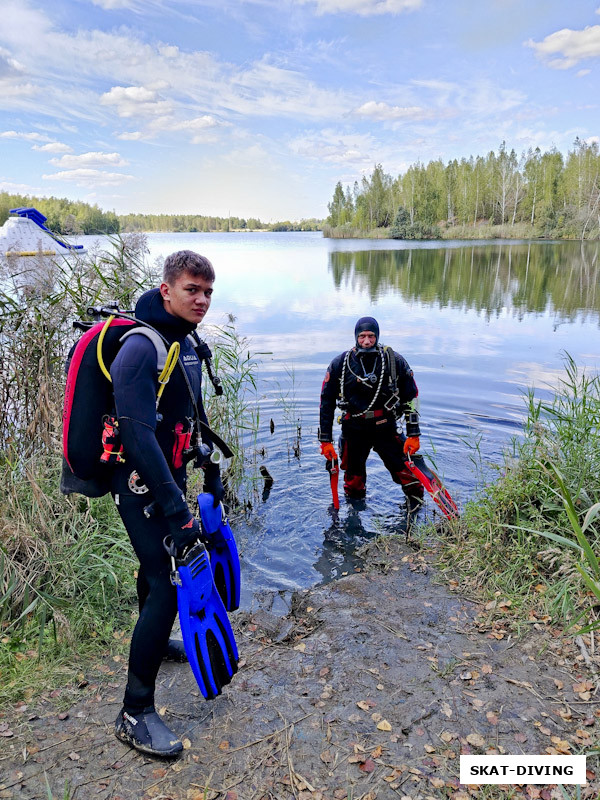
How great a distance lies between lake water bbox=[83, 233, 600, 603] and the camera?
5195 mm

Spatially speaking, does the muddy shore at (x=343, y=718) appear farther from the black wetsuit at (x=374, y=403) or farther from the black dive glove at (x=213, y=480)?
the black wetsuit at (x=374, y=403)

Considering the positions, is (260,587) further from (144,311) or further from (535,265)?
(535,265)

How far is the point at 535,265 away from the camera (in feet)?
89.6

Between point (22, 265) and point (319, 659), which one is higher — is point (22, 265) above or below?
above

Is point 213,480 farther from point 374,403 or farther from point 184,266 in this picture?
point 374,403

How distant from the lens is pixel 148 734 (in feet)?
7.50

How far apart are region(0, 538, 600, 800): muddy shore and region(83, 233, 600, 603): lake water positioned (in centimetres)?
134

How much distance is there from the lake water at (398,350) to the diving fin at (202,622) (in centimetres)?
179

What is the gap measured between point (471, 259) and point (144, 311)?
3257cm

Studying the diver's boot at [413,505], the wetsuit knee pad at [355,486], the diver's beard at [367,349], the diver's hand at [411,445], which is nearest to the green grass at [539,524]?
the diver's hand at [411,445]

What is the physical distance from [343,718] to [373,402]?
3068mm

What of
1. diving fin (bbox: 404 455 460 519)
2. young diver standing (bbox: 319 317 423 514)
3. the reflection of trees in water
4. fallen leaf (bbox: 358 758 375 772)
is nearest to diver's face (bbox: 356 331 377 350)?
young diver standing (bbox: 319 317 423 514)

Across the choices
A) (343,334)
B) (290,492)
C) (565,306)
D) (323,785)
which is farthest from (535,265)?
(323,785)

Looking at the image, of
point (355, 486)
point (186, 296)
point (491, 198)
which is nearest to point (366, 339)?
point (355, 486)
